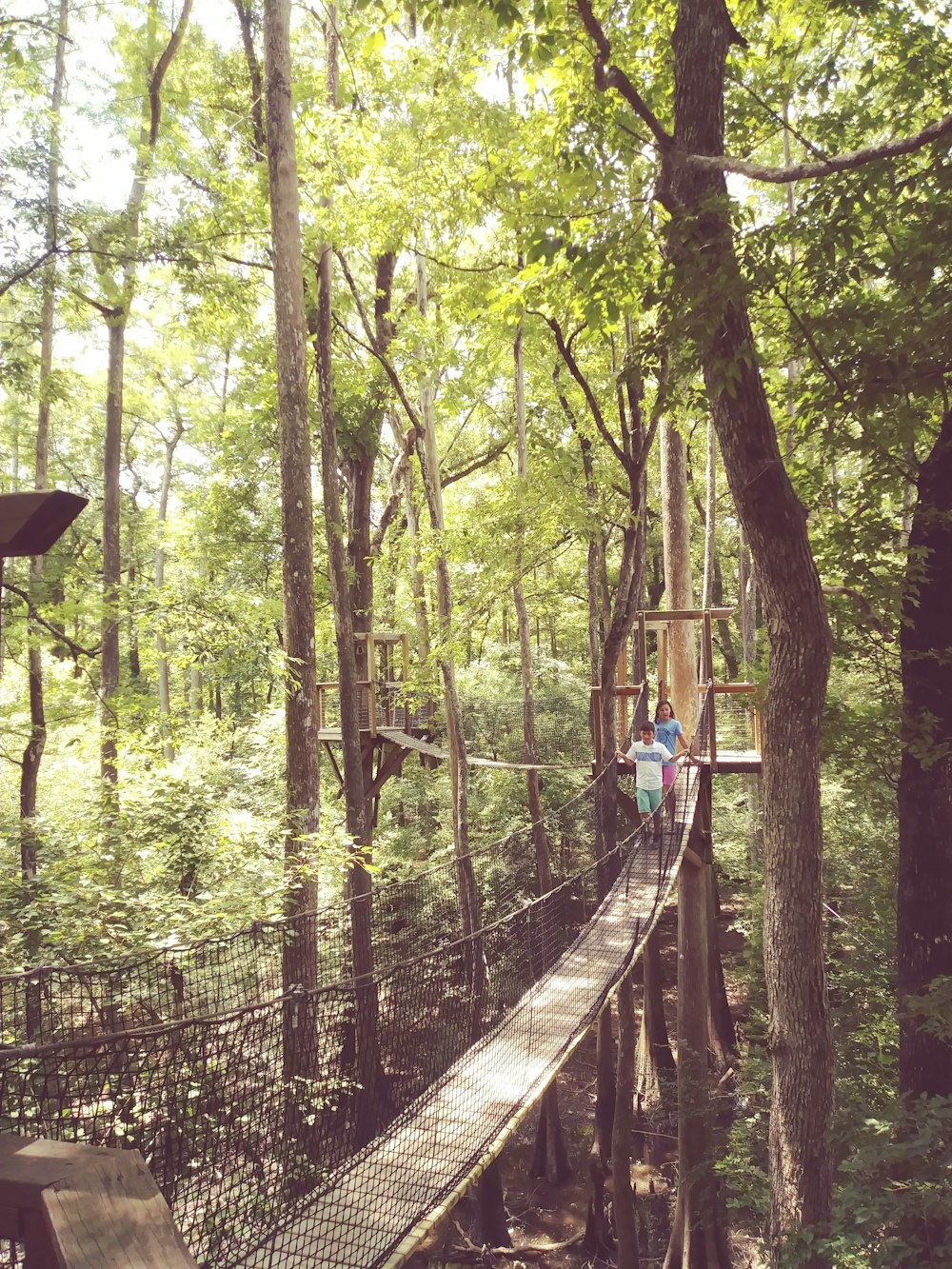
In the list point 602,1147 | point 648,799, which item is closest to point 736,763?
point 648,799

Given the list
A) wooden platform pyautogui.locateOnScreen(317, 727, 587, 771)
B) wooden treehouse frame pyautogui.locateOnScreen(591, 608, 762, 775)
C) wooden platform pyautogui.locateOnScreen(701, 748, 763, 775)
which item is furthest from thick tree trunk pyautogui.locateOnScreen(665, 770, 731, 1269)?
wooden platform pyautogui.locateOnScreen(317, 727, 587, 771)

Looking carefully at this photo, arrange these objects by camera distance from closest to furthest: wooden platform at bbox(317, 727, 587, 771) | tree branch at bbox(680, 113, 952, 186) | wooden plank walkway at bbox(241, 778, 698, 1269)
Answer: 1. tree branch at bbox(680, 113, 952, 186)
2. wooden plank walkway at bbox(241, 778, 698, 1269)
3. wooden platform at bbox(317, 727, 587, 771)

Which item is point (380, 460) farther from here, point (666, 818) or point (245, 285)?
point (666, 818)

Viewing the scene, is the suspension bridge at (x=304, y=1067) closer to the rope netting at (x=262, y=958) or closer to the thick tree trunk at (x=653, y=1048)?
the rope netting at (x=262, y=958)

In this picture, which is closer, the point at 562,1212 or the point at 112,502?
the point at 562,1212

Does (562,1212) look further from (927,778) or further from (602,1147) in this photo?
(927,778)

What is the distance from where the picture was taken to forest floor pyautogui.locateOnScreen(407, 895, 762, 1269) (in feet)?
19.7

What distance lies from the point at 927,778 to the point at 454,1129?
8.40 ft

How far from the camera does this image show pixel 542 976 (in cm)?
432

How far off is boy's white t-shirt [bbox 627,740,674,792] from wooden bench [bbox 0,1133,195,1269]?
16.3ft

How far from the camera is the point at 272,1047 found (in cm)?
257

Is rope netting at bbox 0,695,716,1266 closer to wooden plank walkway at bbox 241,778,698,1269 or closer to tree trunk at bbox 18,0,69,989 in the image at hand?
wooden plank walkway at bbox 241,778,698,1269

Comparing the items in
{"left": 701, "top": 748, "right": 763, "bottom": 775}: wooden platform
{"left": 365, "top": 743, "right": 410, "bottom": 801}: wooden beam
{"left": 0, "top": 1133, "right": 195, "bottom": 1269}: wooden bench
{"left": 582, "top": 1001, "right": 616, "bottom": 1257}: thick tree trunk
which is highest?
{"left": 0, "top": 1133, "right": 195, "bottom": 1269}: wooden bench

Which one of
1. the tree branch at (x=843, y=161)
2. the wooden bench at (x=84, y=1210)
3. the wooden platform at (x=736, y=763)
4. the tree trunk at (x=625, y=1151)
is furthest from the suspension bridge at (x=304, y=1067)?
the tree branch at (x=843, y=161)
